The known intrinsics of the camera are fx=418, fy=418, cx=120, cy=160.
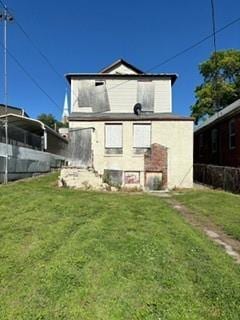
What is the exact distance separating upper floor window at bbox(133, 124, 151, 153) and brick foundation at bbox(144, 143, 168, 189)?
0.34 metres

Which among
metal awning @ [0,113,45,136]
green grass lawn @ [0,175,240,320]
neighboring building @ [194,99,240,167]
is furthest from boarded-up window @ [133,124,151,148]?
green grass lawn @ [0,175,240,320]

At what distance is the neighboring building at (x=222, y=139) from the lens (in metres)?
22.9

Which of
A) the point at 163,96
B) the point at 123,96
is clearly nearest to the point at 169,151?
the point at 163,96

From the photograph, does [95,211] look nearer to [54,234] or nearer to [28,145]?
[54,234]

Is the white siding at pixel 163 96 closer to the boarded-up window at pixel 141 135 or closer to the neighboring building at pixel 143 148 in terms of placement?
the neighboring building at pixel 143 148

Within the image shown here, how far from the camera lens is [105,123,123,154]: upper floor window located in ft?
72.5

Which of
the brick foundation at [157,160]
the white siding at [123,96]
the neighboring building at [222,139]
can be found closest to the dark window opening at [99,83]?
the white siding at [123,96]

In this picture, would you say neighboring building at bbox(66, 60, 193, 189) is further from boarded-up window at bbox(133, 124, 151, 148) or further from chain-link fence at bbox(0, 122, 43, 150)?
chain-link fence at bbox(0, 122, 43, 150)

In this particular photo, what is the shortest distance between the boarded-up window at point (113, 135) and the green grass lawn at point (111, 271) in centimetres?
1214

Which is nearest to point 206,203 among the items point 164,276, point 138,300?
point 164,276

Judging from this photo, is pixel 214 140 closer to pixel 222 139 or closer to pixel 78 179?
pixel 222 139

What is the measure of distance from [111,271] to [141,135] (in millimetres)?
16337

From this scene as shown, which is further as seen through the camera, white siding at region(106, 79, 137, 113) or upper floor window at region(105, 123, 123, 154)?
white siding at region(106, 79, 137, 113)

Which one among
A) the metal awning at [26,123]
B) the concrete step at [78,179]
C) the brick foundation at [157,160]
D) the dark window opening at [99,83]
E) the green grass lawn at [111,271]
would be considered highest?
the dark window opening at [99,83]
